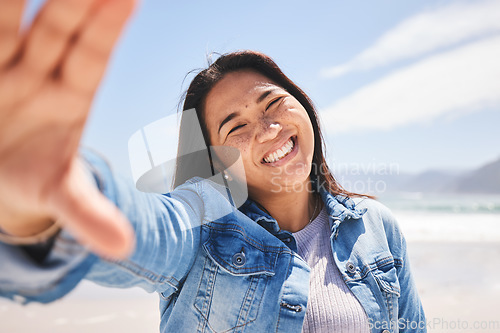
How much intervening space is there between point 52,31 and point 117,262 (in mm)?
570

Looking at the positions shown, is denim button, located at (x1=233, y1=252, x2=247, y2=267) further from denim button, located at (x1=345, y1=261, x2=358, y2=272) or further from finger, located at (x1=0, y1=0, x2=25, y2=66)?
finger, located at (x1=0, y1=0, x2=25, y2=66)

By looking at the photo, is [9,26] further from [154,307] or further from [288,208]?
[154,307]

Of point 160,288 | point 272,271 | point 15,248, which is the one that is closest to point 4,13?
point 15,248

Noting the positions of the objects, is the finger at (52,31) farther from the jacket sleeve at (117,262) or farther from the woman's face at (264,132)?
the woman's face at (264,132)

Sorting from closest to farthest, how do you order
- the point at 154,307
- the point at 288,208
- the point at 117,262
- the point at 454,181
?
the point at 117,262, the point at 288,208, the point at 154,307, the point at 454,181

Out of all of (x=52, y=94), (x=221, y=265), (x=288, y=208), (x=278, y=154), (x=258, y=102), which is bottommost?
(x=221, y=265)

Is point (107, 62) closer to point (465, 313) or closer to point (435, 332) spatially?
point (435, 332)

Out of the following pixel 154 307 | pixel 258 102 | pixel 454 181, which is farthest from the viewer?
pixel 454 181

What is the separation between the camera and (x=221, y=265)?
143cm

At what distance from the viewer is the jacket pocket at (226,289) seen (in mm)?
1421

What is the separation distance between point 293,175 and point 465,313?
3335 mm

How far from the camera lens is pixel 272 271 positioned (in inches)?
60.0

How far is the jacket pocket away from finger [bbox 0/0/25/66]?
98 centimetres

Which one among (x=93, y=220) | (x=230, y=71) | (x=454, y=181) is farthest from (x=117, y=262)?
(x=454, y=181)
